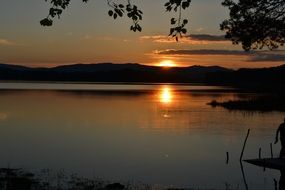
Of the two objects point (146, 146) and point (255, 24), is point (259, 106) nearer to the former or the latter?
point (146, 146)

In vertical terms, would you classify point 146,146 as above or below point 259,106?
below

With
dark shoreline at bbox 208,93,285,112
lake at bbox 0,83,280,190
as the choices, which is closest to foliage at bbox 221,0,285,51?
lake at bbox 0,83,280,190

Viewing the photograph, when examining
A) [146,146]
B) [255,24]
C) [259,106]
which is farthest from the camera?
[259,106]

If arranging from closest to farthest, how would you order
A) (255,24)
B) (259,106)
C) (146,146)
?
(255,24), (146,146), (259,106)

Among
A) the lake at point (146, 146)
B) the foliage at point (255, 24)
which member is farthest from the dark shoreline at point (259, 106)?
the foliage at point (255, 24)

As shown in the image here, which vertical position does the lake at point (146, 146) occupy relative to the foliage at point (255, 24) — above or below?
below

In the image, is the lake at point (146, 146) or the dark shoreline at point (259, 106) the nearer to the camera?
the lake at point (146, 146)

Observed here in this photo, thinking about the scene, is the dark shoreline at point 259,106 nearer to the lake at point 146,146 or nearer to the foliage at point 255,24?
the lake at point 146,146

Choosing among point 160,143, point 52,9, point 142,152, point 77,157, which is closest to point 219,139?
point 160,143

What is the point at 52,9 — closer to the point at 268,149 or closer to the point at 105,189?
the point at 105,189

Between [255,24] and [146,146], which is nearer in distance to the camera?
[255,24]

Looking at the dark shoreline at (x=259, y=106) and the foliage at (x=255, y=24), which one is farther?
the dark shoreline at (x=259, y=106)

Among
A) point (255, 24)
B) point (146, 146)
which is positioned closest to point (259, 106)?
point (146, 146)

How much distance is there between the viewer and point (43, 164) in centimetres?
3203
